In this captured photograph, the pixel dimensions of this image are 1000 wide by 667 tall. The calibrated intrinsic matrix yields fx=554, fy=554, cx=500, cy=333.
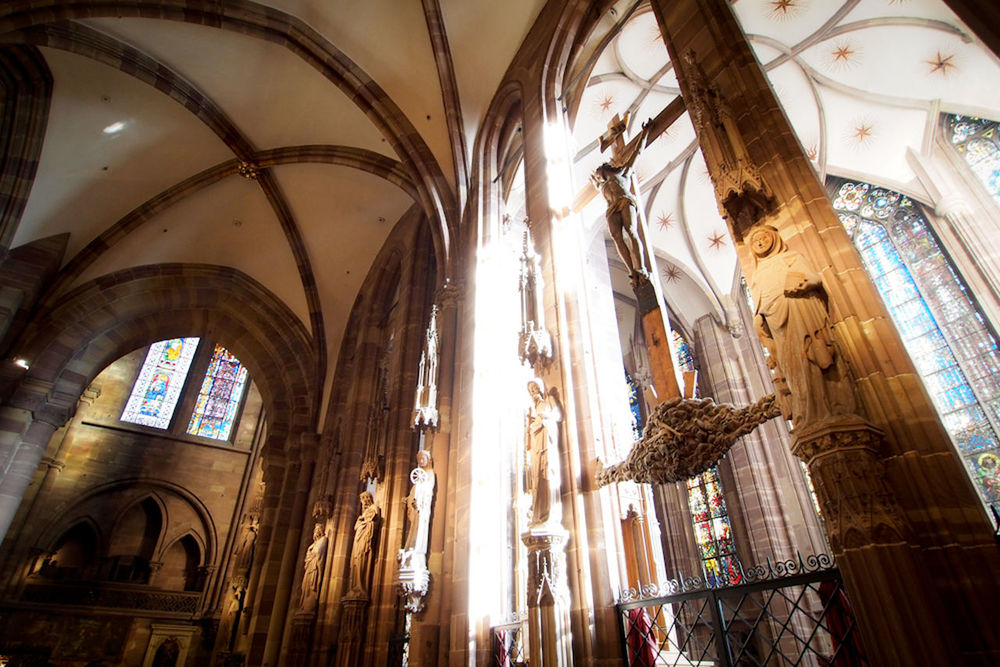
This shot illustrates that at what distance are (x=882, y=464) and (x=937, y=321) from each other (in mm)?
8092

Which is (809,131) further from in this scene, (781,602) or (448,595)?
(448,595)

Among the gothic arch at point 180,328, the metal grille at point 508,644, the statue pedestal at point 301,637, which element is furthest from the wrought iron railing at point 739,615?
the gothic arch at point 180,328

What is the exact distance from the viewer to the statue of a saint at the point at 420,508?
6.61 metres

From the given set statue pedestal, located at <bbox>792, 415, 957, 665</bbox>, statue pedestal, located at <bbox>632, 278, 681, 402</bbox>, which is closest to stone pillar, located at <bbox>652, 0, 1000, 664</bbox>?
statue pedestal, located at <bbox>792, 415, 957, 665</bbox>

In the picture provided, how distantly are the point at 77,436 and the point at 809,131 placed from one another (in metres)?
20.3

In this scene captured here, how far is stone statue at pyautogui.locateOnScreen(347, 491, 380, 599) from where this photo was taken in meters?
7.84

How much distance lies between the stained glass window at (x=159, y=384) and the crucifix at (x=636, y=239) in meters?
16.8

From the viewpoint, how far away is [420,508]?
6.82 meters

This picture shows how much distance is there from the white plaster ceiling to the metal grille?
24.2ft

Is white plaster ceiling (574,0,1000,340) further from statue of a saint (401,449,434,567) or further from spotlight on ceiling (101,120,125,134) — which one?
spotlight on ceiling (101,120,125,134)

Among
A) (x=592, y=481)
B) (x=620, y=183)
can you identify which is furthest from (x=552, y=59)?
(x=592, y=481)

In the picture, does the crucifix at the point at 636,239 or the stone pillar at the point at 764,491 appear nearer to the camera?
the crucifix at the point at 636,239

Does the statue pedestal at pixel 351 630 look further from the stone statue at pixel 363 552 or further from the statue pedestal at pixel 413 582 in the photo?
the statue pedestal at pixel 413 582

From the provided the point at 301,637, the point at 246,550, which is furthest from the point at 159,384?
the point at 301,637
